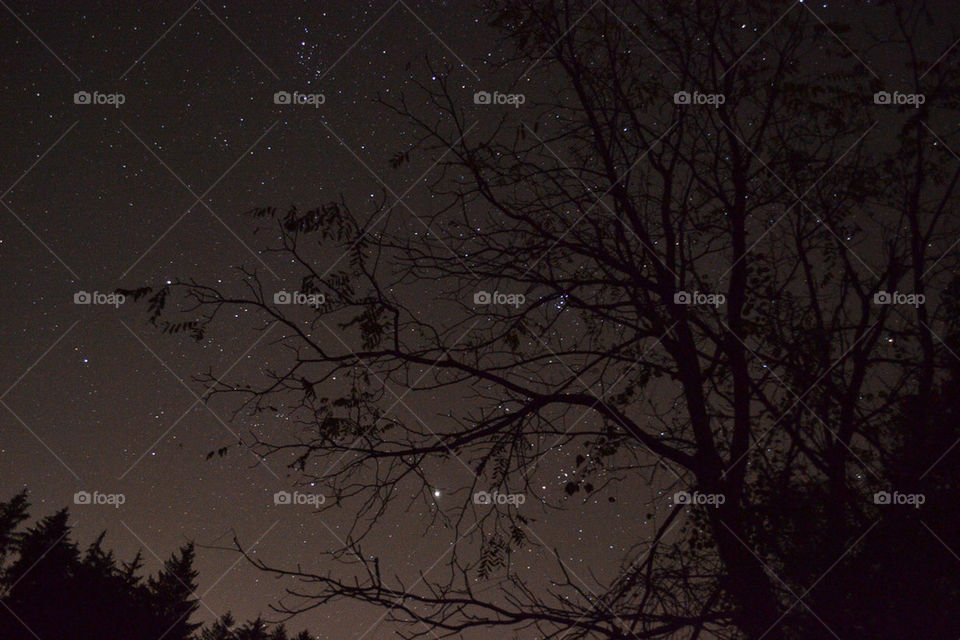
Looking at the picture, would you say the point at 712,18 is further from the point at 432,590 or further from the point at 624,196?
the point at 432,590

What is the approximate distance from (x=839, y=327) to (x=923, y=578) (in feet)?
4.98

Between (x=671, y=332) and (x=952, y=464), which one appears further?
(x=671, y=332)

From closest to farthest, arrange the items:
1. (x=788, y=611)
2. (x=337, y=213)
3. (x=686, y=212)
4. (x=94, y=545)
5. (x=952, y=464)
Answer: (x=788, y=611)
(x=952, y=464)
(x=337, y=213)
(x=686, y=212)
(x=94, y=545)

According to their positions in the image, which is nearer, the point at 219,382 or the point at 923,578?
the point at 923,578

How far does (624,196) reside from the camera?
→ 14.8 ft

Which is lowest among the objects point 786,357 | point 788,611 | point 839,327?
A: point 788,611

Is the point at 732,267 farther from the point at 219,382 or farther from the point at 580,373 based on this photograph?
the point at 219,382

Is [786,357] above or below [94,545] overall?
above

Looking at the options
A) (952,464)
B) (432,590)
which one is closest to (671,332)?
(952,464)

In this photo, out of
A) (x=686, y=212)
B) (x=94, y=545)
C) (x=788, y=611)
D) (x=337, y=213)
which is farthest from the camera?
(x=94, y=545)

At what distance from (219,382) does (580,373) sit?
213cm

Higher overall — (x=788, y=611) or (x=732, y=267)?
(x=732, y=267)

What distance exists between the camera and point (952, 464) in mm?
3852

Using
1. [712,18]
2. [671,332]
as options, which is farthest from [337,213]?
[712,18]
